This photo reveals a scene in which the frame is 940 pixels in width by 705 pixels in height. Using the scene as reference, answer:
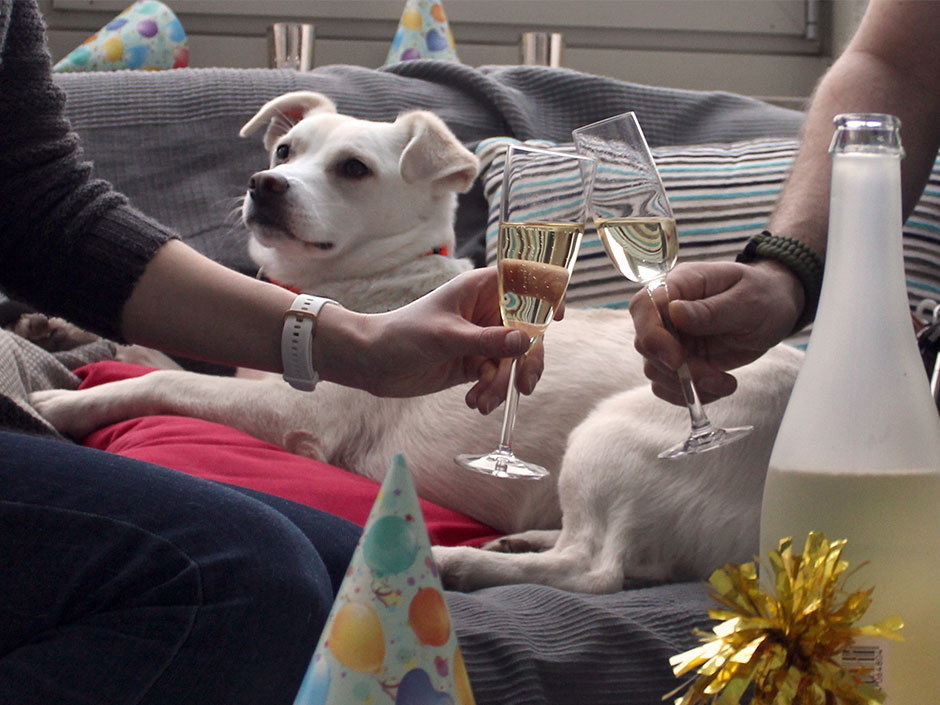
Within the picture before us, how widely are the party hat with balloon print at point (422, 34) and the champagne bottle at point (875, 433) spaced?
102 inches

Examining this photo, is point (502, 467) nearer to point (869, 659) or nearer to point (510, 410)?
point (510, 410)

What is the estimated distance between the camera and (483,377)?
972 mm

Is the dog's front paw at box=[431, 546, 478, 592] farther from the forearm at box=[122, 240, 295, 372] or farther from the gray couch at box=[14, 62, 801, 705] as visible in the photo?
the forearm at box=[122, 240, 295, 372]

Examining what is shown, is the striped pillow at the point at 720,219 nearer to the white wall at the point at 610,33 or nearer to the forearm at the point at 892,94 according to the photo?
the forearm at the point at 892,94

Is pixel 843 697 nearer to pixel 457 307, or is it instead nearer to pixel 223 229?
pixel 457 307

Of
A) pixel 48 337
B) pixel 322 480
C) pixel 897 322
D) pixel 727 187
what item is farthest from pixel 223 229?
pixel 897 322

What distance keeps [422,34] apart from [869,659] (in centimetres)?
274

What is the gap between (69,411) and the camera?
159 centimetres

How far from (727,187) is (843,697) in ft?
5.19

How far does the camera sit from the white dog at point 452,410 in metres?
1.28

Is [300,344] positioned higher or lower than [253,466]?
higher

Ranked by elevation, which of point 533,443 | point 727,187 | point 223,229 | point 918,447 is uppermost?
point 918,447

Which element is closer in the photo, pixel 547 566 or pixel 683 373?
pixel 683 373

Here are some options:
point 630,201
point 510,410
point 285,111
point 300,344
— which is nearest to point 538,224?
point 630,201
